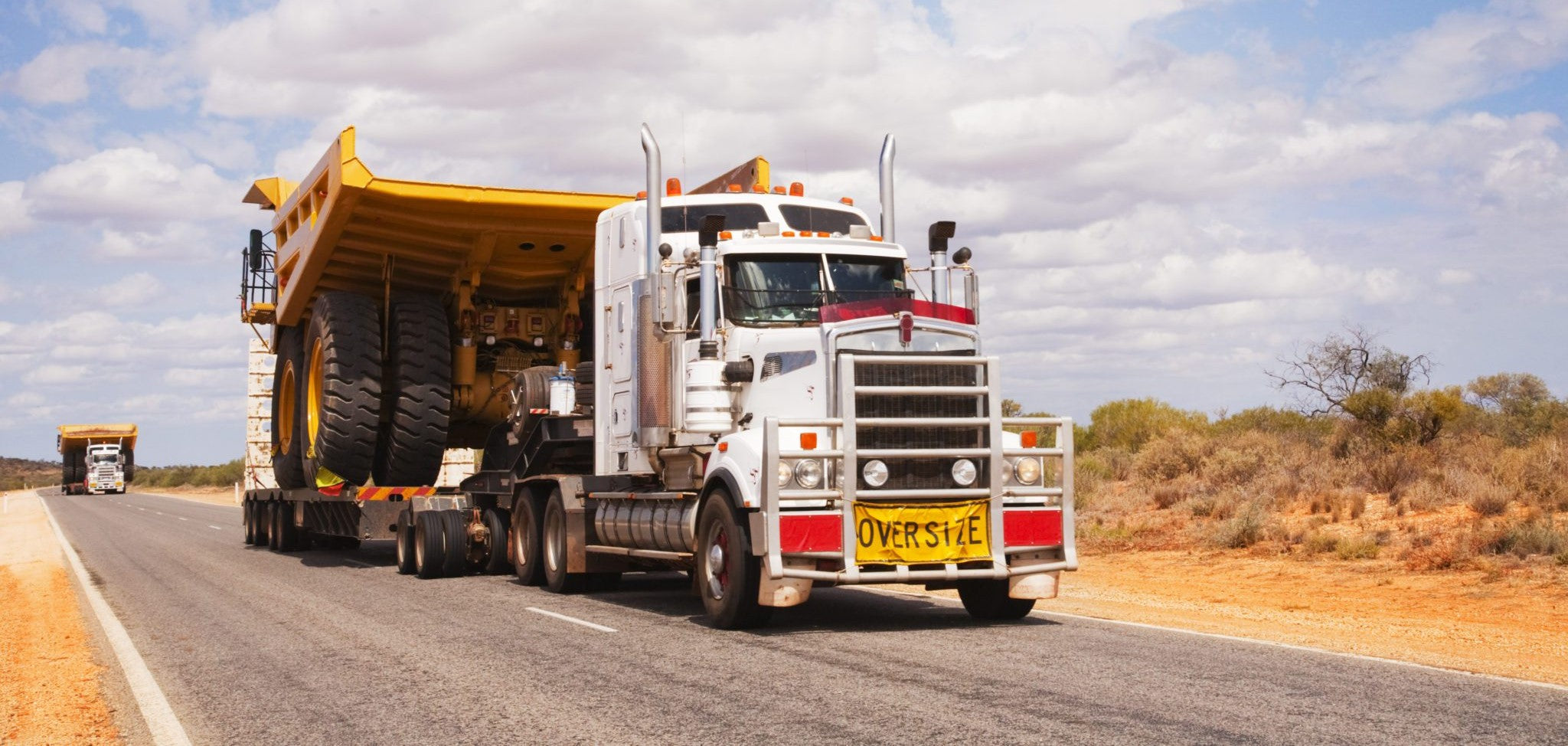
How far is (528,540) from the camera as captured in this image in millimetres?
15953

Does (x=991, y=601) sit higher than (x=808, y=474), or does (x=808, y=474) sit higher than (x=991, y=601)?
(x=808, y=474)

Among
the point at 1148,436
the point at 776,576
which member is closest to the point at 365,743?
the point at 776,576

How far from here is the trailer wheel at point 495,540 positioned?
17.3m

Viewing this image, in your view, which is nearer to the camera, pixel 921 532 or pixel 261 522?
pixel 921 532

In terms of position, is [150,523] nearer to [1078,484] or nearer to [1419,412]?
[1078,484]

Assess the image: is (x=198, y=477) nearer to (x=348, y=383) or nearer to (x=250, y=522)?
(x=250, y=522)

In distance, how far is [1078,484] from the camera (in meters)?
27.7

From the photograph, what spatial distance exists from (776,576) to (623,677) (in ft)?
6.46

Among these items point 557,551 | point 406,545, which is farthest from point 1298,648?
point 406,545

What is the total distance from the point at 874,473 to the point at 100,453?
70761 mm

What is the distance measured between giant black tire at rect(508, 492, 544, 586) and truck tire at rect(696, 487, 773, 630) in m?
4.42

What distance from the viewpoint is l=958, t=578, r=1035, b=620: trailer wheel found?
464 inches

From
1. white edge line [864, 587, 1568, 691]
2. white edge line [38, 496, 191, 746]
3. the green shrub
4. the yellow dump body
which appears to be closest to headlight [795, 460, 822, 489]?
white edge line [864, 587, 1568, 691]

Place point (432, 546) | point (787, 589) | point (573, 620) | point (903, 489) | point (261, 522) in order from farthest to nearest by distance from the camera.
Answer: point (261, 522), point (432, 546), point (573, 620), point (903, 489), point (787, 589)
